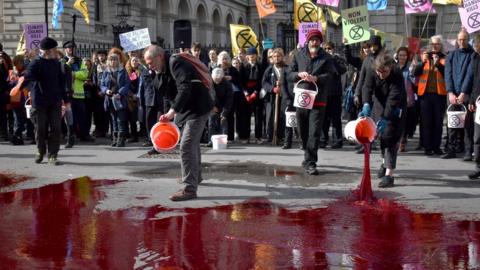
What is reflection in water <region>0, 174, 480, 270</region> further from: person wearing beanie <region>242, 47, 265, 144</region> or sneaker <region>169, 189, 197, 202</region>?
person wearing beanie <region>242, 47, 265, 144</region>

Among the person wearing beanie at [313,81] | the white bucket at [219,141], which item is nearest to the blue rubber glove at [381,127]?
the person wearing beanie at [313,81]

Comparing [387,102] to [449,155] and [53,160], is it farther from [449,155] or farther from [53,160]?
[53,160]

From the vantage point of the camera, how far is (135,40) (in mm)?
14367

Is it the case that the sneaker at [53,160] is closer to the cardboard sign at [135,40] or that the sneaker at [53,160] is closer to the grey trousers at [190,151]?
the grey trousers at [190,151]

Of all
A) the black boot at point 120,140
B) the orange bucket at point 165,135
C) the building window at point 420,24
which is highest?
the building window at point 420,24

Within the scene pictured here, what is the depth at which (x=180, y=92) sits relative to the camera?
768 centimetres

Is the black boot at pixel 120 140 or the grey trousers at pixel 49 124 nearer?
the grey trousers at pixel 49 124

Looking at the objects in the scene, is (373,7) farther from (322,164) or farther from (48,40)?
(48,40)

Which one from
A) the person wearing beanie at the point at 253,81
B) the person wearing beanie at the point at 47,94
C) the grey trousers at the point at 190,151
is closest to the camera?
the grey trousers at the point at 190,151

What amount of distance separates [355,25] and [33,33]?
7.79 m

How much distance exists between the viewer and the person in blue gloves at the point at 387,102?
8.34m

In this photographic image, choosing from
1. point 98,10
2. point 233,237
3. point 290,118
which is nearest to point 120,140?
point 290,118

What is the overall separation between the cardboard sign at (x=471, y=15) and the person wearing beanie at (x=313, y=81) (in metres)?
3.70

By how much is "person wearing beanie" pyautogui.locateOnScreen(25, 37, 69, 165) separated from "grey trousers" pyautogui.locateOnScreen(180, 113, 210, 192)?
354 cm
